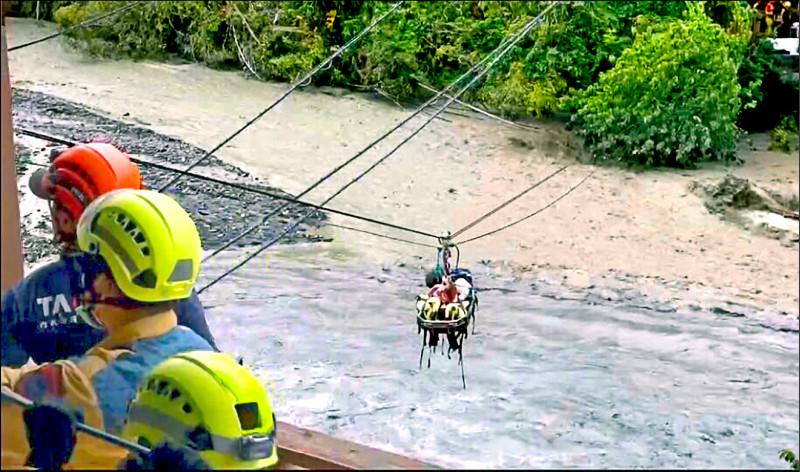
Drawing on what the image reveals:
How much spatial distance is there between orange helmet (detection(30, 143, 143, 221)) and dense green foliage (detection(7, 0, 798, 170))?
4.29ft

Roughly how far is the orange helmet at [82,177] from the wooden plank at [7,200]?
75 mm

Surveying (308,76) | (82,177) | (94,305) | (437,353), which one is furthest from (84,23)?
(94,305)

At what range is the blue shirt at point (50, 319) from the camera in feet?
2.94

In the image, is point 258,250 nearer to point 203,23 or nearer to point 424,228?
point 424,228

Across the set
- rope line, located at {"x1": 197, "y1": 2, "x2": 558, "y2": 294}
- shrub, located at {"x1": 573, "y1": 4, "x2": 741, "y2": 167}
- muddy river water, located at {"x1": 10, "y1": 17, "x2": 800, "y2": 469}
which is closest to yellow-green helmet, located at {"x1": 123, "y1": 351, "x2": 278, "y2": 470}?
muddy river water, located at {"x1": 10, "y1": 17, "x2": 800, "y2": 469}

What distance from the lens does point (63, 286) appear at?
3.01 feet

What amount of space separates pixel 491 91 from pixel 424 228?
42 cm

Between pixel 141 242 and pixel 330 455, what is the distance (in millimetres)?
235

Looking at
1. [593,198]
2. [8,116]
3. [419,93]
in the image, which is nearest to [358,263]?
[419,93]

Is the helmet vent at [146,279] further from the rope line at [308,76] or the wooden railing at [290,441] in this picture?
the rope line at [308,76]

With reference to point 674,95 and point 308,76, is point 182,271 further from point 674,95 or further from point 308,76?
point 308,76

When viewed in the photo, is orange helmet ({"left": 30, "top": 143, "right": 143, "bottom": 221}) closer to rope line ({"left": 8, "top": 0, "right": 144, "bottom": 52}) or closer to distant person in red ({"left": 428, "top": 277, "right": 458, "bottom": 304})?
distant person in red ({"left": 428, "top": 277, "right": 458, "bottom": 304})

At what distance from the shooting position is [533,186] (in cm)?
248

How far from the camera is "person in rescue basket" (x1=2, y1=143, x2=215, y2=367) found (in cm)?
90
